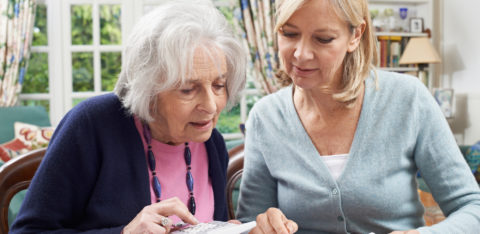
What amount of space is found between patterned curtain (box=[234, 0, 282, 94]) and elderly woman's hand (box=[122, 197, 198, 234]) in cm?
386

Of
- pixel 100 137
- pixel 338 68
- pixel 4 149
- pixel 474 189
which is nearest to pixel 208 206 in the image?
pixel 100 137

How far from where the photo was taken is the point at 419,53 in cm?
494

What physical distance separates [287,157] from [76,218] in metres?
0.57

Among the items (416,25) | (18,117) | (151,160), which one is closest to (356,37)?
(151,160)

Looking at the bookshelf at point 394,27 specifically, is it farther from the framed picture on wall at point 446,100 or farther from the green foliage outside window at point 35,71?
the green foliage outside window at point 35,71

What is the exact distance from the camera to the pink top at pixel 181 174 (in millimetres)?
1230

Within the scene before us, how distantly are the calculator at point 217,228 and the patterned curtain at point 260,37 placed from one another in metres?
3.85

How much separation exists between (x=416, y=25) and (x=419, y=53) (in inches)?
26.9

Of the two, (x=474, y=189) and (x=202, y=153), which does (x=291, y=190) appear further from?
(x=474, y=189)

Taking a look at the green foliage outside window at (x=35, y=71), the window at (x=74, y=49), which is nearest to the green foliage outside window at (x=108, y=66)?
the window at (x=74, y=49)

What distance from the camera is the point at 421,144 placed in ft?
4.07

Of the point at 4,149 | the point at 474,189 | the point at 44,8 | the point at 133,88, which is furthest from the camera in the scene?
the point at 44,8

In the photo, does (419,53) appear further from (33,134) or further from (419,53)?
(33,134)

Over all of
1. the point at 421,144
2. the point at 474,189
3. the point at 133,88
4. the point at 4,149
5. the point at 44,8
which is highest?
the point at 44,8
